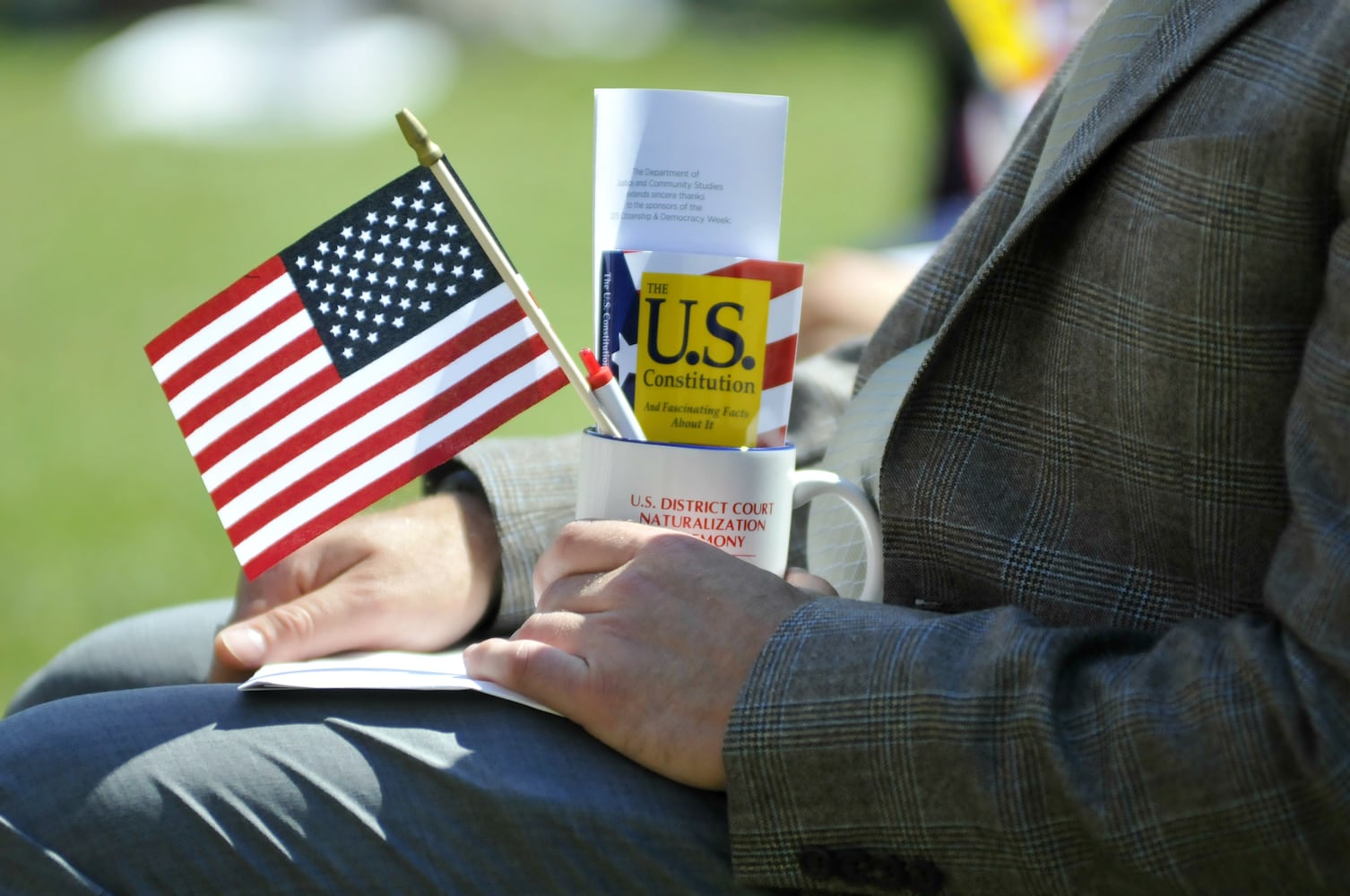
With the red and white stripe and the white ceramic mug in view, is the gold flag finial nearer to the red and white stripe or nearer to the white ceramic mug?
the red and white stripe

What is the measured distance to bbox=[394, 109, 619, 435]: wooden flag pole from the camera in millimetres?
970

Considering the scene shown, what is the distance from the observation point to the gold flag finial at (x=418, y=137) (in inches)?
37.7

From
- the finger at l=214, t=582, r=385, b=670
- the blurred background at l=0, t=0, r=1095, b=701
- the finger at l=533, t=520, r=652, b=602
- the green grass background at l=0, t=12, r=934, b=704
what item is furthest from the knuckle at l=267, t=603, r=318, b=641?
the green grass background at l=0, t=12, r=934, b=704

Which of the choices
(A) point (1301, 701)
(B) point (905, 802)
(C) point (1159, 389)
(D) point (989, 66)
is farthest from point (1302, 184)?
(D) point (989, 66)

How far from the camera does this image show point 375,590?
1.13 meters

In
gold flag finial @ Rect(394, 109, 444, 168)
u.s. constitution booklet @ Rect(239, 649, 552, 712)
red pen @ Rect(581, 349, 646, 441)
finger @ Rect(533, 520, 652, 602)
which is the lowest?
u.s. constitution booklet @ Rect(239, 649, 552, 712)

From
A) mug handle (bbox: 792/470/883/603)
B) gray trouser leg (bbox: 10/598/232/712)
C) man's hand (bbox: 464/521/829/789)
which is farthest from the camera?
gray trouser leg (bbox: 10/598/232/712)

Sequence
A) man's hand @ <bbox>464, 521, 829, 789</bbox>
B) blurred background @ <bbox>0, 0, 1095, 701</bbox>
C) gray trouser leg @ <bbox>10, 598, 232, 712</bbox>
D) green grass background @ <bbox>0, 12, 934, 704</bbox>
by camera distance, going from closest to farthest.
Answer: man's hand @ <bbox>464, 521, 829, 789</bbox> < gray trouser leg @ <bbox>10, 598, 232, 712</bbox> < green grass background @ <bbox>0, 12, 934, 704</bbox> < blurred background @ <bbox>0, 0, 1095, 701</bbox>

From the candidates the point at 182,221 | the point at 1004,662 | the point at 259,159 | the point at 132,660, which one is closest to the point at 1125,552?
the point at 1004,662

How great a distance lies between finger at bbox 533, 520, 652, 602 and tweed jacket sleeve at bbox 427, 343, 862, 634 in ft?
0.78

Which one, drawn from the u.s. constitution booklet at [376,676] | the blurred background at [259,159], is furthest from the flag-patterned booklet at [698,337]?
the blurred background at [259,159]

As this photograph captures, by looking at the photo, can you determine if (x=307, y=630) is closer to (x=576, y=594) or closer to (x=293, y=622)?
(x=293, y=622)

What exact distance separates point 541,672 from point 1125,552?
419mm

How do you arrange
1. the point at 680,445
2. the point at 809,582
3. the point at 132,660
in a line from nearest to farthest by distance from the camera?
the point at 680,445 < the point at 809,582 < the point at 132,660
